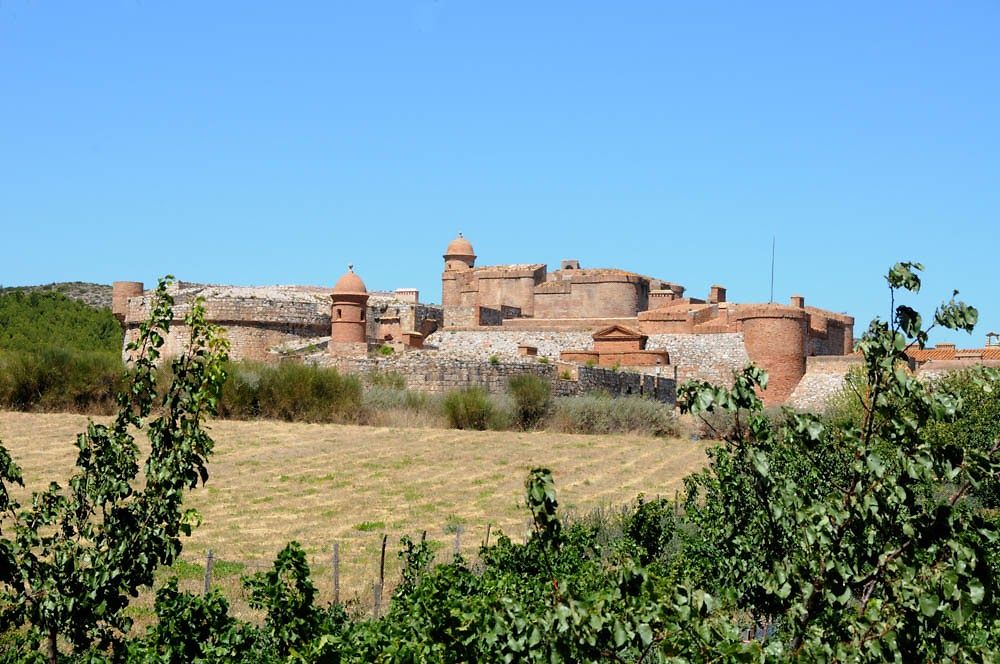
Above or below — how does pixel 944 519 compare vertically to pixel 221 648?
above

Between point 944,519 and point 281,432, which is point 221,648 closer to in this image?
point 944,519

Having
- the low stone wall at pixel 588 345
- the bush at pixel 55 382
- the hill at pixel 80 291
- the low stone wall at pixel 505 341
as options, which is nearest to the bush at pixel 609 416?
the low stone wall at pixel 588 345

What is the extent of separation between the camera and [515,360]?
117ft

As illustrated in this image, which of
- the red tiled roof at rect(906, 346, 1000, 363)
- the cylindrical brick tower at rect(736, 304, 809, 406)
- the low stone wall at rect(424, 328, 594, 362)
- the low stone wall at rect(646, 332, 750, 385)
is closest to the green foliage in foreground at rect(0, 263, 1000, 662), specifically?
the low stone wall at rect(646, 332, 750, 385)

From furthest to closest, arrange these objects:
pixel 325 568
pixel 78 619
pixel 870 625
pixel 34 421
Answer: pixel 34 421 → pixel 325 568 → pixel 78 619 → pixel 870 625

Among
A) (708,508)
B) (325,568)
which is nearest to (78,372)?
(325,568)

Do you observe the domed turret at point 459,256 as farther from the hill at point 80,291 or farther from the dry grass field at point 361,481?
the dry grass field at point 361,481

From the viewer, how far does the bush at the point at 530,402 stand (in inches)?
1286

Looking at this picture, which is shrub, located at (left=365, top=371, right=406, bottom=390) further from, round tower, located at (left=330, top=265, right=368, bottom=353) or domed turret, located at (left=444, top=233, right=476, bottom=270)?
domed turret, located at (left=444, top=233, right=476, bottom=270)

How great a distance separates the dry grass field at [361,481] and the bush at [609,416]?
119cm

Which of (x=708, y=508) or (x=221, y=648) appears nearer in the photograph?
(x=221, y=648)

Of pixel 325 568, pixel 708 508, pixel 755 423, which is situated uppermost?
pixel 755 423

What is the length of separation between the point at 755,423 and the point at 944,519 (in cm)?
94

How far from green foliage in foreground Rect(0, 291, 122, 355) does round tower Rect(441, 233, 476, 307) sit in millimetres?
14770
